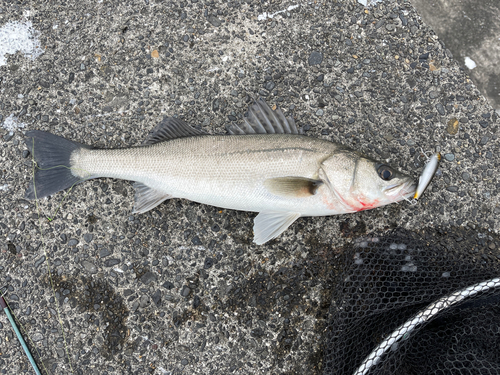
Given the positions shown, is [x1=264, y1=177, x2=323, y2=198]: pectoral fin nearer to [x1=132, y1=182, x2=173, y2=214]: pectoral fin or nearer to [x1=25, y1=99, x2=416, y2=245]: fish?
[x1=25, y1=99, x2=416, y2=245]: fish

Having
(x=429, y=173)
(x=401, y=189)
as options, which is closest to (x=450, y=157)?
(x=429, y=173)

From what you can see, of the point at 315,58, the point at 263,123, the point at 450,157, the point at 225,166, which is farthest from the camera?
the point at 315,58

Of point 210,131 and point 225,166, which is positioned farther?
point 210,131

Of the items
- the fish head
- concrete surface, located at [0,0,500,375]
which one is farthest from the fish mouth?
concrete surface, located at [0,0,500,375]

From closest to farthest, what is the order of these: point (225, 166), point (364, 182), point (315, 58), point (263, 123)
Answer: point (364, 182), point (225, 166), point (263, 123), point (315, 58)

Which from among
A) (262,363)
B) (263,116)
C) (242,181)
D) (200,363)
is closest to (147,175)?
(242,181)

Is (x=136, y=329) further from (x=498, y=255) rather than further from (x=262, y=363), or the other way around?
(x=498, y=255)

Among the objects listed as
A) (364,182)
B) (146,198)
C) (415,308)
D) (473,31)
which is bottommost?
(415,308)

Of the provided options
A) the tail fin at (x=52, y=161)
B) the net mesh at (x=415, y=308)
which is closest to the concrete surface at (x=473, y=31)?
the net mesh at (x=415, y=308)

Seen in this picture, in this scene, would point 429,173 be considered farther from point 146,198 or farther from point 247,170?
point 146,198
